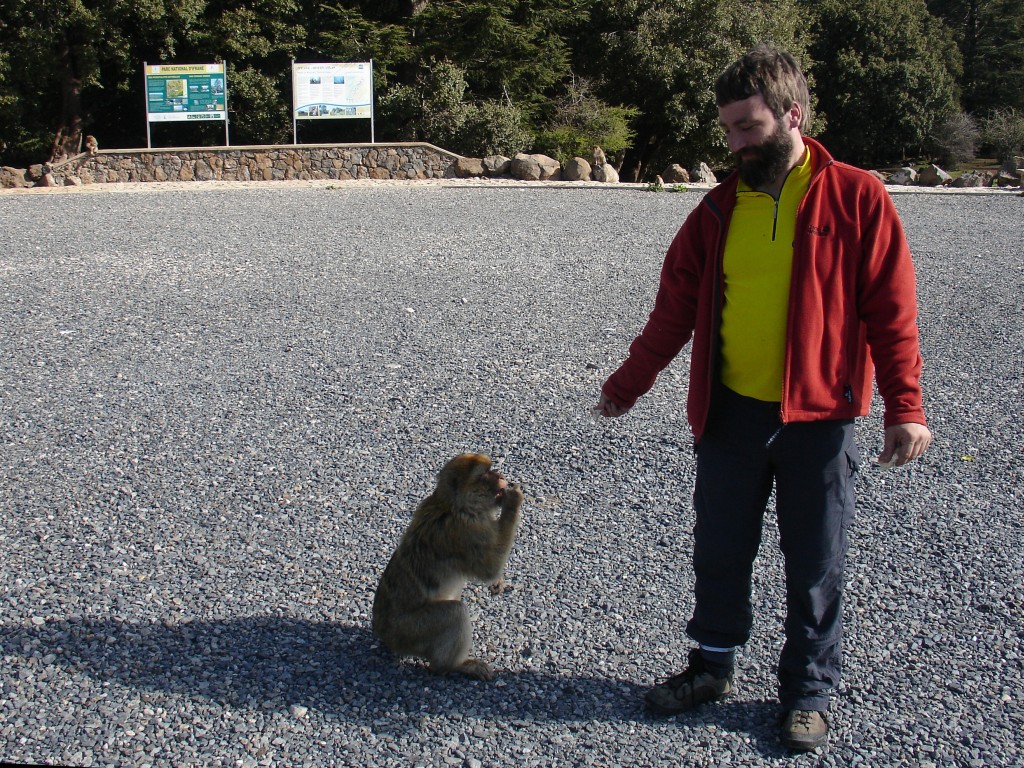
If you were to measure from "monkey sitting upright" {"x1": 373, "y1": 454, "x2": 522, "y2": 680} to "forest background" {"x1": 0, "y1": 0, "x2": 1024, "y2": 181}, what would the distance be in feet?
60.8

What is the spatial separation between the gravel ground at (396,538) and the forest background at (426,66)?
14632 mm

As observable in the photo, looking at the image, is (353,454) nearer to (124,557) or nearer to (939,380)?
(124,557)

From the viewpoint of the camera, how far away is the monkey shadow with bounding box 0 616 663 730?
9.19ft

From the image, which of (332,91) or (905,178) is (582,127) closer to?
(332,91)

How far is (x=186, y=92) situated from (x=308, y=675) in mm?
18606

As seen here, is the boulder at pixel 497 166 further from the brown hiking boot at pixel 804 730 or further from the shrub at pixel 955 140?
the shrub at pixel 955 140

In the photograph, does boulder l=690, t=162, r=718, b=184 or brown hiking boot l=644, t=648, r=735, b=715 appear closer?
brown hiking boot l=644, t=648, r=735, b=715

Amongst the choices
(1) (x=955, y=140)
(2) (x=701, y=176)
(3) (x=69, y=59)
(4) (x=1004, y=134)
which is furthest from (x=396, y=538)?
(1) (x=955, y=140)

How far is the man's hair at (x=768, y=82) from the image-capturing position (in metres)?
2.32

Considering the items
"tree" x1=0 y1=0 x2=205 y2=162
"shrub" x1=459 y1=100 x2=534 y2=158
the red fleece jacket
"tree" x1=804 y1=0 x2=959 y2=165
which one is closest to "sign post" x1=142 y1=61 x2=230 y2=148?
"tree" x1=0 y1=0 x2=205 y2=162

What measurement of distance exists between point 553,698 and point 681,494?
1637 millimetres

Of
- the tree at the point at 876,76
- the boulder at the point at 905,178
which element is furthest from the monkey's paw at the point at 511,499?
the tree at the point at 876,76

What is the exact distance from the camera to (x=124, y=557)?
12.1 feet

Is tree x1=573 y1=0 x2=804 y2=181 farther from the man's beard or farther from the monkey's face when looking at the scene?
the man's beard
